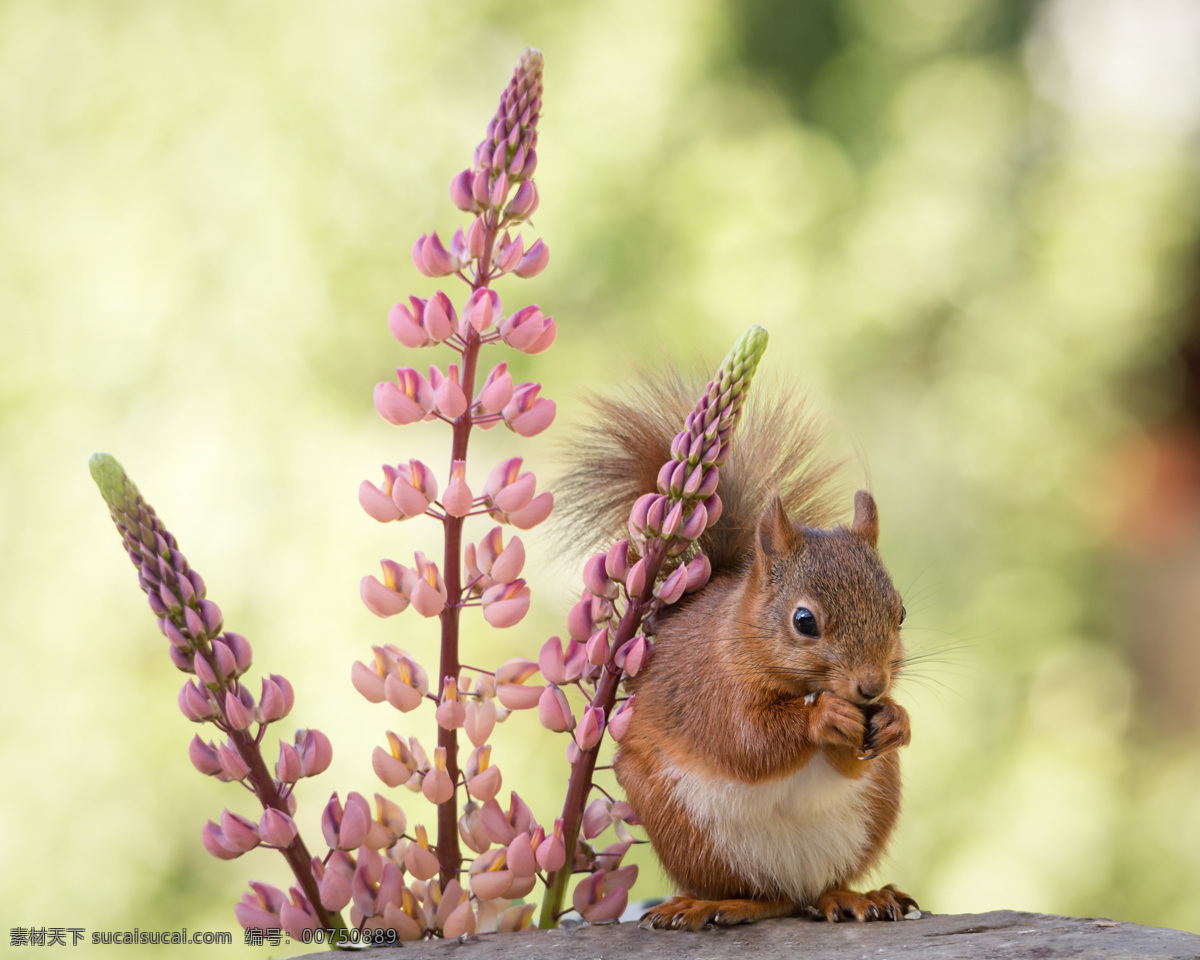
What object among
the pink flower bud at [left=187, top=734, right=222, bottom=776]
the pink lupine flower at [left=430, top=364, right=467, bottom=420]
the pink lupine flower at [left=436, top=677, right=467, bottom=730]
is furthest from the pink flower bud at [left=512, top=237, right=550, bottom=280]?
the pink flower bud at [left=187, top=734, right=222, bottom=776]

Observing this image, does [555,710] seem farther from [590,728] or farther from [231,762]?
[231,762]

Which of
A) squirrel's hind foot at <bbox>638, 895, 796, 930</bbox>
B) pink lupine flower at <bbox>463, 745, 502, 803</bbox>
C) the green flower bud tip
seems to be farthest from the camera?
squirrel's hind foot at <bbox>638, 895, 796, 930</bbox>

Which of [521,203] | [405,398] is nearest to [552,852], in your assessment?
[405,398]

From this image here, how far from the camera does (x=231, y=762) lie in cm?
88

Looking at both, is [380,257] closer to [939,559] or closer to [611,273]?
[611,273]

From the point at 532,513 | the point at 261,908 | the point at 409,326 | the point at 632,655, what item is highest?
the point at 409,326

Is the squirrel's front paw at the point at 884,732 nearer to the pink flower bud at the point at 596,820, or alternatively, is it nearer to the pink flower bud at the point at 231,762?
the pink flower bud at the point at 596,820

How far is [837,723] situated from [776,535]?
175 millimetres

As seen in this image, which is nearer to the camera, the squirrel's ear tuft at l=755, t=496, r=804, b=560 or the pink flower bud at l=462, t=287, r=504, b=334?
the pink flower bud at l=462, t=287, r=504, b=334

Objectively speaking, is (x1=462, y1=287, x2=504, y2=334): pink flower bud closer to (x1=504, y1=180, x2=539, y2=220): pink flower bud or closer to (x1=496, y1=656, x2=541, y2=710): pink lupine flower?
(x1=504, y1=180, x2=539, y2=220): pink flower bud

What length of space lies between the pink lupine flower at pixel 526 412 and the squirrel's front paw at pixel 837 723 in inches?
12.5

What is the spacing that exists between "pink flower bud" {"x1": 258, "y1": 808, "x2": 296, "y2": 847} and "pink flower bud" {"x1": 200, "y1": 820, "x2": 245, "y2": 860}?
3 cm

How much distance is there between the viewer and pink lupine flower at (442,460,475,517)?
0.89 metres

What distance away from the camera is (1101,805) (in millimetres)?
2846
